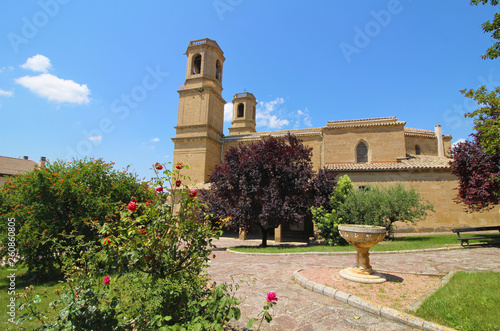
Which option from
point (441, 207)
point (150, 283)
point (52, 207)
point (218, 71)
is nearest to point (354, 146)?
point (441, 207)

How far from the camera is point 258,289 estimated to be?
5.47 metres

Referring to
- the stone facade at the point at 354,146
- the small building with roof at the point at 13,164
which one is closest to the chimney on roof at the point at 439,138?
the stone facade at the point at 354,146

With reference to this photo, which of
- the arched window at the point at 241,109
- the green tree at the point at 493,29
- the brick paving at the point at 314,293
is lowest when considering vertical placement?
the brick paving at the point at 314,293

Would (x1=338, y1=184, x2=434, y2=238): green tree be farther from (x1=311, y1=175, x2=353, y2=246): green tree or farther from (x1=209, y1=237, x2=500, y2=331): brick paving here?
(x1=209, y1=237, x2=500, y2=331): brick paving

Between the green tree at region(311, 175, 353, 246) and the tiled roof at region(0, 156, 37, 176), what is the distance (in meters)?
35.1

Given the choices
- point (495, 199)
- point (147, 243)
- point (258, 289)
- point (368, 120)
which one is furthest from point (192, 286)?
point (368, 120)

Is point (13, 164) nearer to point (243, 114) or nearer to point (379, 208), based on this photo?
point (243, 114)

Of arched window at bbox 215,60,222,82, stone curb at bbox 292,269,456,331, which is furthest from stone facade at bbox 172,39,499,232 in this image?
stone curb at bbox 292,269,456,331

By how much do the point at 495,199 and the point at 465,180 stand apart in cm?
157

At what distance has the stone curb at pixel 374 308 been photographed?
363 centimetres

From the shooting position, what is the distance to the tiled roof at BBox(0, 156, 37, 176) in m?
31.0

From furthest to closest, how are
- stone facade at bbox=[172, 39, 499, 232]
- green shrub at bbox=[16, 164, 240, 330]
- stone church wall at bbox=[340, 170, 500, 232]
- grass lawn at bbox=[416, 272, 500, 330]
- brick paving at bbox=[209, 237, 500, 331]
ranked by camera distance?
stone facade at bbox=[172, 39, 499, 232] → stone church wall at bbox=[340, 170, 500, 232] → brick paving at bbox=[209, 237, 500, 331] → grass lawn at bbox=[416, 272, 500, 330] → green shrub at bbox=[16, 164, 240, 330]

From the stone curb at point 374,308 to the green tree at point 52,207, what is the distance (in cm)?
552

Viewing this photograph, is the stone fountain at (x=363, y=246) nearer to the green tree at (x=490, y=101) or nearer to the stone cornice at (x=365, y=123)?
the green tree at (x=490, y=101)
